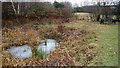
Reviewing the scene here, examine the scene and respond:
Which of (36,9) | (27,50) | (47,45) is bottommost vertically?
(47,45)

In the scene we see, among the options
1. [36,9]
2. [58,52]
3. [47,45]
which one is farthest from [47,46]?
[36,9]

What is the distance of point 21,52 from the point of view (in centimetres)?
717

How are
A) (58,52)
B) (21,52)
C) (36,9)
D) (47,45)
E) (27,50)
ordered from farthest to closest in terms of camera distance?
1. (36,9)
2. (47,45)
3. (27,50)
4. (21,52)
5. (58,52)

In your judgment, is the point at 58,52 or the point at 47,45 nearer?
the point at 58,52

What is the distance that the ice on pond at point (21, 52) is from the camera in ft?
21.8

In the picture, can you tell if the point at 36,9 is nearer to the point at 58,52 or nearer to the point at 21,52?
the point at 21,52

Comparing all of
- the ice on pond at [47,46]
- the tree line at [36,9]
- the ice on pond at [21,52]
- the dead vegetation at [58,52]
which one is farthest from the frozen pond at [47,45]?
the tree line at [36,9]

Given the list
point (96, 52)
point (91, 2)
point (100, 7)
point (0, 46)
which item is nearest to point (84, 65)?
point (96, 52)

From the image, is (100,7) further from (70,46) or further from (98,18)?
(70,46)

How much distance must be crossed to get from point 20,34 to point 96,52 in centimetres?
431

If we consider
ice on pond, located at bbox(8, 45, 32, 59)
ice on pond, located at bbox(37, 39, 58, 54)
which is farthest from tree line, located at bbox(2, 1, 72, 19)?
ice on pond, located at bbox(8, 45, 32, 59)

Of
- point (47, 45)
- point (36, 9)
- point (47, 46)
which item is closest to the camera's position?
point (47, 46)

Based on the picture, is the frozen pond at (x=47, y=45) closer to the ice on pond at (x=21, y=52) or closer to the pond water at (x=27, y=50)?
the pond water at (x=27, y=50)

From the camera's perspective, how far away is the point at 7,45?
7988mm
